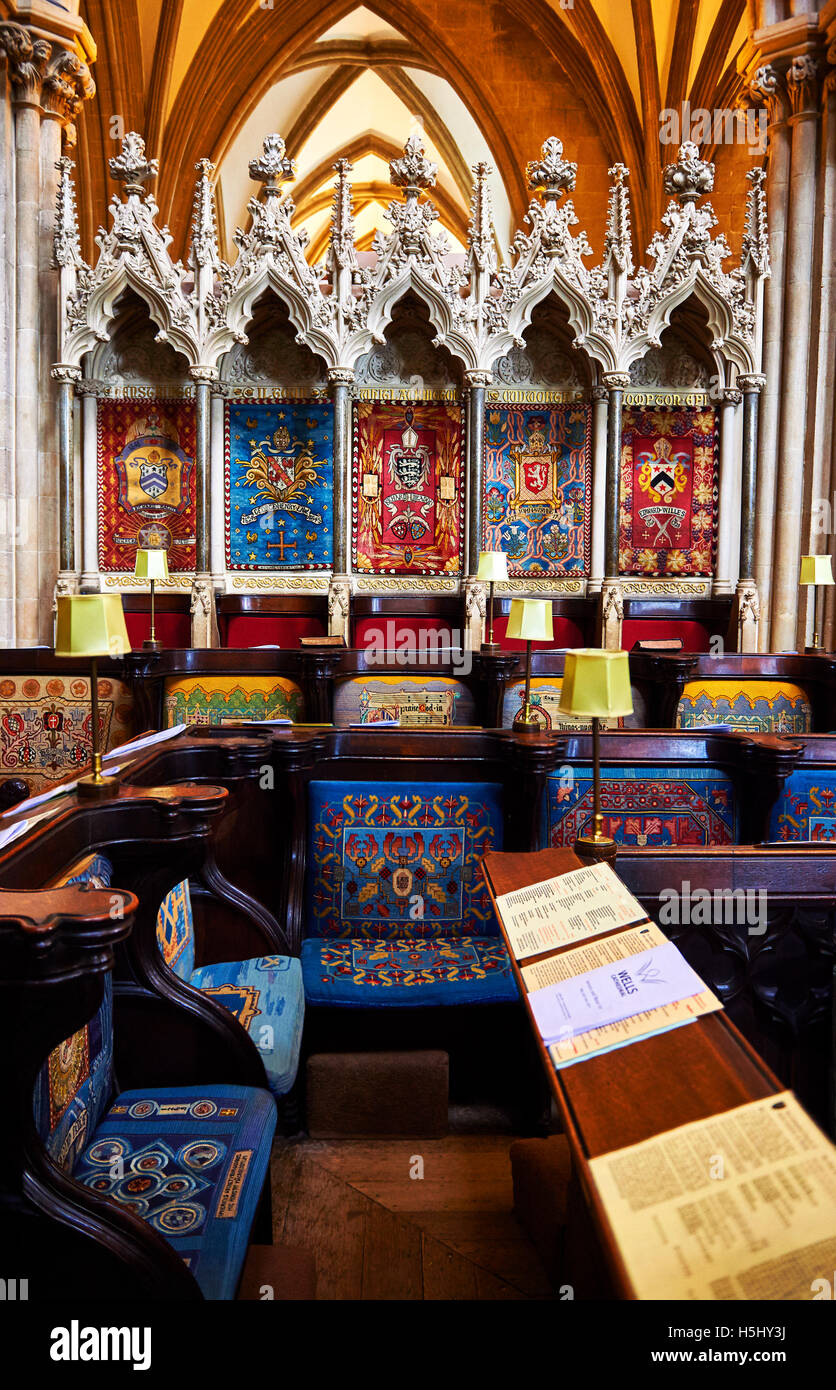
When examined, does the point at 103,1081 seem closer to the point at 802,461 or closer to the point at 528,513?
the point at 528,513

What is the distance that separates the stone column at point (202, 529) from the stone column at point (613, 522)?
3.44m

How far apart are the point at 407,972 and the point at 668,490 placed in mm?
6713

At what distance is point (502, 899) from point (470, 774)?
1520mm

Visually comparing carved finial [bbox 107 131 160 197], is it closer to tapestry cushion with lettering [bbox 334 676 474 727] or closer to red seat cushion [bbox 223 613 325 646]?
red seat cushion [bbox 223 613 325 646]

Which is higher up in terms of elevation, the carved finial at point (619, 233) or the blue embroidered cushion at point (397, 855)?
the carved finial at point (619, 233)

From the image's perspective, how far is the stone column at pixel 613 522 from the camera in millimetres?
8547

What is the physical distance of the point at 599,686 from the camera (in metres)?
2.56

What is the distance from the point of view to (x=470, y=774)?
12.1ft

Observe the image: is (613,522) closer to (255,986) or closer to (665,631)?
(665,631)

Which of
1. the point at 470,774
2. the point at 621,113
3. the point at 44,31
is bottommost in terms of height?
the point at 470,774

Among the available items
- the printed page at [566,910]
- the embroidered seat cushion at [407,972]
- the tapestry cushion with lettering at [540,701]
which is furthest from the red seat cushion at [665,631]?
the printed page at [566,910]

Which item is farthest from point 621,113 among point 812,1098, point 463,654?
point 812,1098

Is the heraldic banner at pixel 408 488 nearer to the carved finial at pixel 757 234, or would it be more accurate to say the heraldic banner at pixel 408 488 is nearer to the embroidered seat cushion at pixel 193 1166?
the carved finial at pixel 757 234

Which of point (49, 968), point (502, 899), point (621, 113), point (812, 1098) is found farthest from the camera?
point (621, 113)
